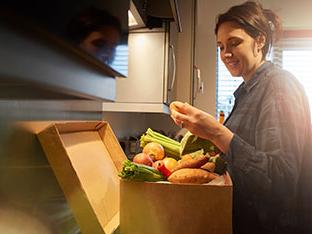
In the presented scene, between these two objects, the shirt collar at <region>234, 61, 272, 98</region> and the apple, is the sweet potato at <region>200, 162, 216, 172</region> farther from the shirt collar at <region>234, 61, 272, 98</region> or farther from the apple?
the shirt collar at <region>234, 61, 272, 98</region>

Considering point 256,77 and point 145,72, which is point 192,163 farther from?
point 145,72

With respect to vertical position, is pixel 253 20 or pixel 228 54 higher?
pixel 253 20

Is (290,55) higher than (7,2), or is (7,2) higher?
(290,55)

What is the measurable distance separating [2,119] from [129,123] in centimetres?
169

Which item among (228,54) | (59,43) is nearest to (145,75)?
(228,54)

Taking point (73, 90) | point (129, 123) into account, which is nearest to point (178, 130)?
point (129, 123)

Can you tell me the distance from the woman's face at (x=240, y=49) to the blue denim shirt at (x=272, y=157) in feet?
0.33

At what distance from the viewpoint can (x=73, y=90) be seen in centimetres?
40

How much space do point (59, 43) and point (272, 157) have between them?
2.24 feet

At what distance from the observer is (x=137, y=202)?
77 centimetres

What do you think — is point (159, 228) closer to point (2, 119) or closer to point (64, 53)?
point (2, 119)

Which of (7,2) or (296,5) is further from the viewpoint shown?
(296,5)

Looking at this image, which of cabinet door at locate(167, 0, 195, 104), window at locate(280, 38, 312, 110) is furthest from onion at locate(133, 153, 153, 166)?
window at locate(280, 38, 312, 110)

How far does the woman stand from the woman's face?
0.22 feet
